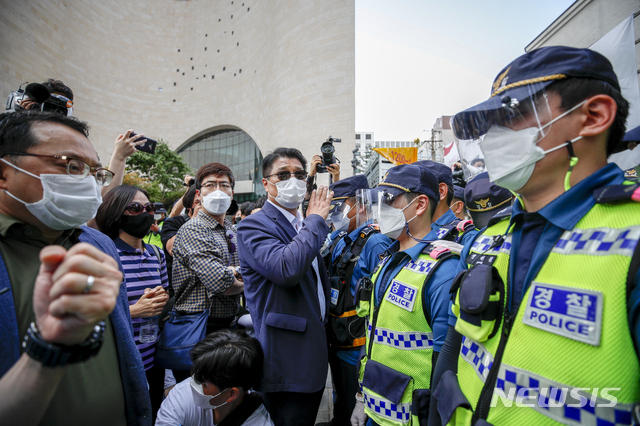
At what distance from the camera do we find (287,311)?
206 cm

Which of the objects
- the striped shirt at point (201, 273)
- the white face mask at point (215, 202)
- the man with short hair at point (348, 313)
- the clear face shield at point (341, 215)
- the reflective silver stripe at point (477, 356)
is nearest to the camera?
the reflective silver stripe at point (477, 356)

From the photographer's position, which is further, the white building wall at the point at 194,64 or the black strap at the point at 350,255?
the white building wall at the point at 194,64

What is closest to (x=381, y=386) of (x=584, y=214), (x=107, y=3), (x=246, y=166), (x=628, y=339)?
(x=628, y=339)

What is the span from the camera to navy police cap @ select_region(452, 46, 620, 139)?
1.05 metres

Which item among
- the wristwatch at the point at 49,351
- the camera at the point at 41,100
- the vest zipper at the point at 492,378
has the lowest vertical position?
the vest zipper at the point at 492,378

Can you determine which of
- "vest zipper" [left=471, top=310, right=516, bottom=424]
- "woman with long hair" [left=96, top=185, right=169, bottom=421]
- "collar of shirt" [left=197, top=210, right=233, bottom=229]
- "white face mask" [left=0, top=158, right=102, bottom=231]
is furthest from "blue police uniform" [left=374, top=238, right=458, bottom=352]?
"collar of shirt" [left=197, top=210, right=233, bottom=229]

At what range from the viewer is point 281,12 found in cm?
2142

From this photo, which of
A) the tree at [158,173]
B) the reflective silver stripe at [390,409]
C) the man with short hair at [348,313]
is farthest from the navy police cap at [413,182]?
the tree at [158,173]

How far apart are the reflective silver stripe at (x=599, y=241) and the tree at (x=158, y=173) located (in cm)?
2682

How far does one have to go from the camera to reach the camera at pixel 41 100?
2000 millimetres

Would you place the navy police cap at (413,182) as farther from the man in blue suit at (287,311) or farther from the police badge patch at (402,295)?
the police badge patch at (402,295)

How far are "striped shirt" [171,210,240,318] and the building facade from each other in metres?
16.2

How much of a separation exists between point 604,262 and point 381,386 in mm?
1335

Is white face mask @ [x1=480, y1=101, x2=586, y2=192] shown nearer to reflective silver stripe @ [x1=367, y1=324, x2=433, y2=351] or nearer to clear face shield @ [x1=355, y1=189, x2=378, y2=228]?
reflective silver stripe @ [x1=367, y1=324, x2=433, y2=351]
